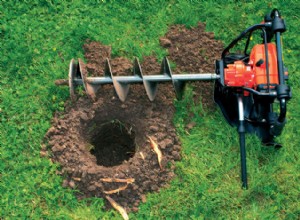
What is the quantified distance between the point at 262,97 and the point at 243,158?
2.42 ft

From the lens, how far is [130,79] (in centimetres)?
418

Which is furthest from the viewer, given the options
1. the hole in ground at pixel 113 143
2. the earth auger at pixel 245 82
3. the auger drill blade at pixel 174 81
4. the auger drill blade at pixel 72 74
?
the hole in ground at pixel 113 143

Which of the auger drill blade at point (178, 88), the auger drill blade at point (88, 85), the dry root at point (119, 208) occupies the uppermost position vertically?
the auger drill blade at point (88, 85)

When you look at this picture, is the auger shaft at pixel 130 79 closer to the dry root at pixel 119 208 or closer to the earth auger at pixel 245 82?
the earth auger at pixel 245 82

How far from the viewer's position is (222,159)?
4297 millimetres

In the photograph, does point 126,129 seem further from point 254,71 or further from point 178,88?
point 254,71

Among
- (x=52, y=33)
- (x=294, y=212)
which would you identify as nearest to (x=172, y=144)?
(x=294, y=212)

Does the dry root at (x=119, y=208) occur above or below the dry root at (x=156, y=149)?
below

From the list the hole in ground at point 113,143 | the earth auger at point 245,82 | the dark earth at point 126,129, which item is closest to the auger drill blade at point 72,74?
the earth auger at point 245,82

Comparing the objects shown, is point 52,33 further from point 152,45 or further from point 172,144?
point 172,144

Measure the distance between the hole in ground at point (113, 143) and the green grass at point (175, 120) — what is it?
53 cm

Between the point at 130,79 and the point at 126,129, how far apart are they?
630 millimetres

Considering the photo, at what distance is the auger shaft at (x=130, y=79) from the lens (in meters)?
4.11

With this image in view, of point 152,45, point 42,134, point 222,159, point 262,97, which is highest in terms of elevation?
point 152,45
